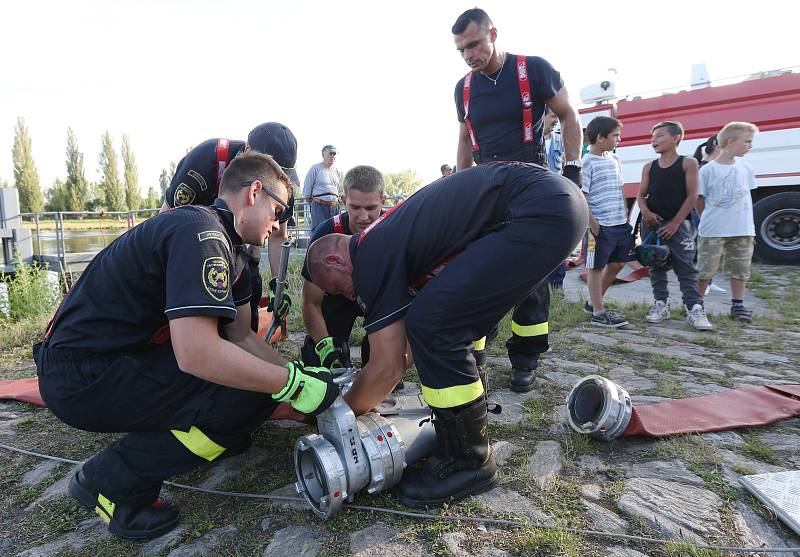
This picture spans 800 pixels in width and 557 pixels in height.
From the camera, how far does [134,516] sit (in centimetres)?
173

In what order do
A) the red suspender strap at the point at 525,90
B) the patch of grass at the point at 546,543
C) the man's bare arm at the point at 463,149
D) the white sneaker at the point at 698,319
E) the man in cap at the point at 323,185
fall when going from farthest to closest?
the man in cap at the point at 323,185
the white sneaker at the point at 698,319
the man's bare arm at the point at 463,149
the red suspender strap at the point at 525,90
the patch of grass at the point at 546,543

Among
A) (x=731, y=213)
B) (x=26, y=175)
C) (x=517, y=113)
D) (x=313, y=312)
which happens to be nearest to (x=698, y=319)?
(x=731, y=213)

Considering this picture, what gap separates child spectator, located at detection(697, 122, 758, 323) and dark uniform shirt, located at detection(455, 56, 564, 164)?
247 cm

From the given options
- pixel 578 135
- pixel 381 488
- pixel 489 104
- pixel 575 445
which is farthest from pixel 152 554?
pixel 578 135

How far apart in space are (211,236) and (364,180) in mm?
1328

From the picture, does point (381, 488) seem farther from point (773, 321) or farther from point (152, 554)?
point (773, 321)

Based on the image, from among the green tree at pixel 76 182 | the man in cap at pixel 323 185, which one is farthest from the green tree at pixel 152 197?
the man in cap at pixel 323 185

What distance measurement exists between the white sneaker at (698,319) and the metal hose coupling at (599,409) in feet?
8.40

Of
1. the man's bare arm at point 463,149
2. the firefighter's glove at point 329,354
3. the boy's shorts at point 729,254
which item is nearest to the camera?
the firefighter's glove at point 329,354

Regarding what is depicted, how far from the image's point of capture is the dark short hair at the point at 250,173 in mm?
1860

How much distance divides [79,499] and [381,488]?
44.6 inches

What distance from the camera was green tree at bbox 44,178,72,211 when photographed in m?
42.2

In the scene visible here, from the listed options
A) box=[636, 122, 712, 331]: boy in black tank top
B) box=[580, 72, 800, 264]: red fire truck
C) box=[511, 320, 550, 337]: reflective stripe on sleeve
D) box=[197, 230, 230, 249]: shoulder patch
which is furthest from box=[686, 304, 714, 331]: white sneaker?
box=[197, 230, 230, 249]: shoulder patch

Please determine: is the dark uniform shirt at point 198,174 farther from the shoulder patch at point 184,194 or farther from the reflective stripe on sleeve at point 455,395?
the reflective stripe on sleeve at point 455,395
